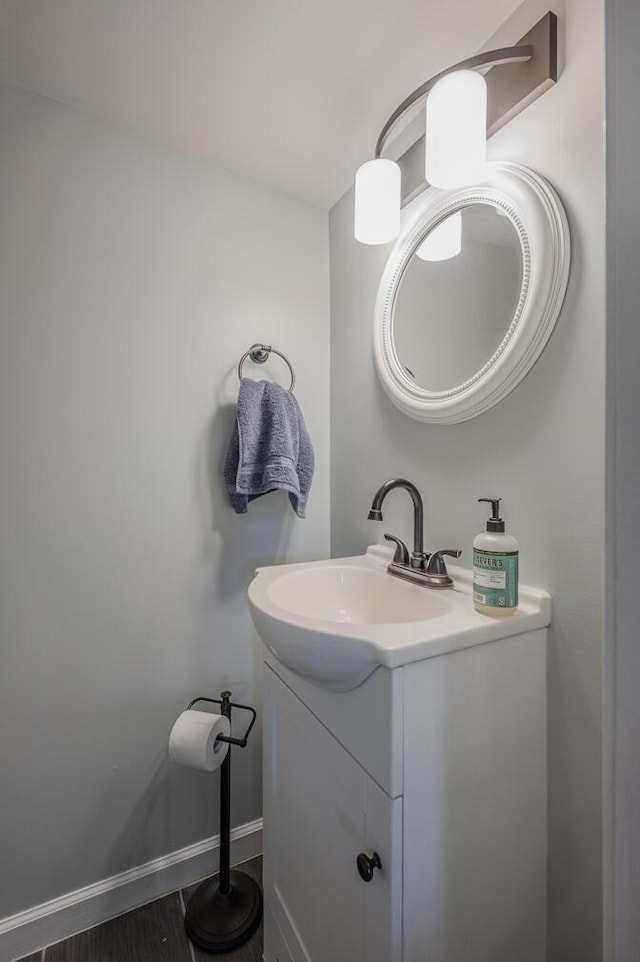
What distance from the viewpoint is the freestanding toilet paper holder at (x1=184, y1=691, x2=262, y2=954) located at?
1041mm

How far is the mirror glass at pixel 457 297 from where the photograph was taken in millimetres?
815

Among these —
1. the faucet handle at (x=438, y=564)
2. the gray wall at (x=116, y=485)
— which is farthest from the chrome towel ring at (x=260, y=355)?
the faucet handle at (x=438, y=564)

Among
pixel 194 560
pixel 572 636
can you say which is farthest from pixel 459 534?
pixel 194 560

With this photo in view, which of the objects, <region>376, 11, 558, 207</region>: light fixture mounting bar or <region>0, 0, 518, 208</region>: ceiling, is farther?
<region>0, 0, 518, 208</region>: ceiling

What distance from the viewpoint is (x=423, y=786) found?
23.7 inches

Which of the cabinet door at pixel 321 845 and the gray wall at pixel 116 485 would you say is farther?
the gray wall at pixel 116 485

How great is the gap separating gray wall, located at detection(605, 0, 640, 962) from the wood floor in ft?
3.91

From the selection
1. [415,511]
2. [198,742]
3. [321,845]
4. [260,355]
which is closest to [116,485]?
[260,355]

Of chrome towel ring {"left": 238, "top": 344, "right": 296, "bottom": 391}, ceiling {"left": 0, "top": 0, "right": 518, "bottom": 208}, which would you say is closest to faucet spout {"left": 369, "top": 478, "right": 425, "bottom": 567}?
chrome towel ring {"left": 238, "top": 344, "right": 296, "bottom": 391}

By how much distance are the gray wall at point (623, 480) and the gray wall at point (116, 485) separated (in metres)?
1.09

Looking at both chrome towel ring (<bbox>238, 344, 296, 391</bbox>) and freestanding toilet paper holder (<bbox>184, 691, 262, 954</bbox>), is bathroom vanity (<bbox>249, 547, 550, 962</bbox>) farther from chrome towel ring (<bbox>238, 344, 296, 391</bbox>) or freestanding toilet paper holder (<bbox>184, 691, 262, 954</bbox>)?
chrome towel ring (<bbox>238, 344, 296, 391</bbox>)

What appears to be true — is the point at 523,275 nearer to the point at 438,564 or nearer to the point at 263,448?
the point at 438,564

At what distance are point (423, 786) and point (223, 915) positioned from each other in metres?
0.97

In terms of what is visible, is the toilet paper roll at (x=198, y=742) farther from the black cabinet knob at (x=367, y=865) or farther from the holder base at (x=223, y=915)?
the black cabinet knob at (x=367, y=865)
